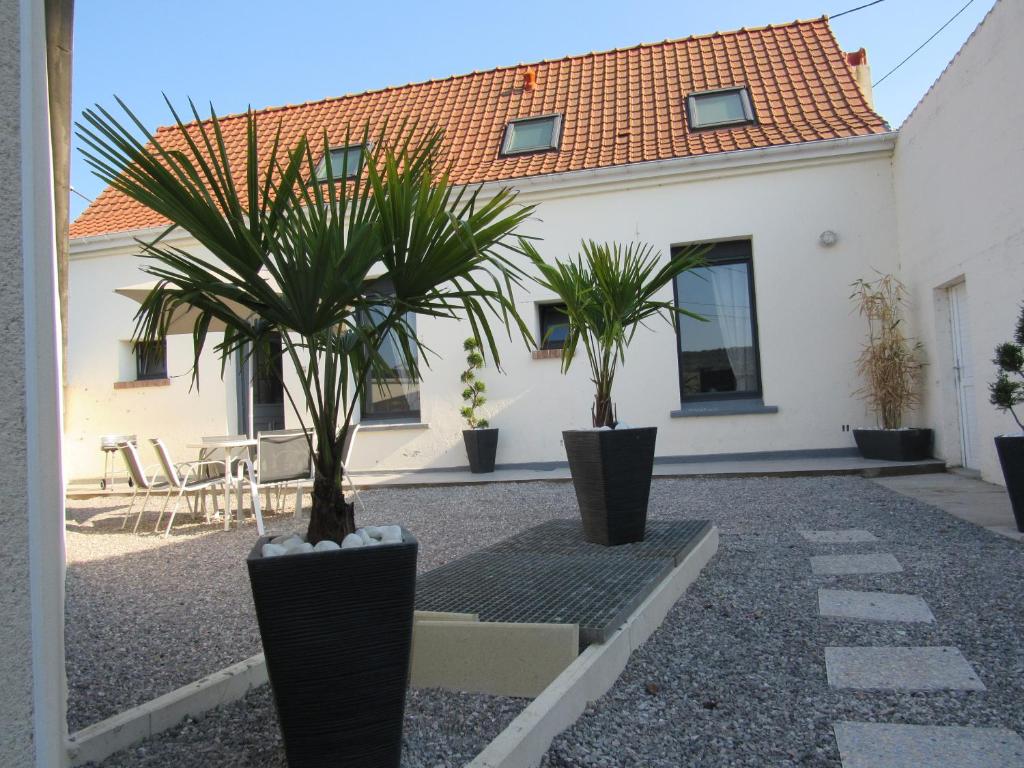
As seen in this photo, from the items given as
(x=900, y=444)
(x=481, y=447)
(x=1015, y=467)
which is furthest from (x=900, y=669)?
(x=481, y=447)

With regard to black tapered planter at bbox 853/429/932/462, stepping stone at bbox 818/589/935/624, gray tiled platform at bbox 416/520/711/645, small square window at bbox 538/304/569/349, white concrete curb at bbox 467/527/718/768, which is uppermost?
small square window at bbox 538/304/569/349

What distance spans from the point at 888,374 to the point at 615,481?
4865 mm

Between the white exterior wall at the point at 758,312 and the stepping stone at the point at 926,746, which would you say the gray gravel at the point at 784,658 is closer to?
the stepping stone at the point at 926,746

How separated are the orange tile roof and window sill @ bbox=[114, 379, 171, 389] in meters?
2.13

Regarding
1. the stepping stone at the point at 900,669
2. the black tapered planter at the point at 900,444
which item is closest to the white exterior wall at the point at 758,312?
the black tapered planter at the point at 900,444

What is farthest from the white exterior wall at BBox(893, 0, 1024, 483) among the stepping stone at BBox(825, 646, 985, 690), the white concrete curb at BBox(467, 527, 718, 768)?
the white concrete curb at BBox(467, 527, 718, 768)

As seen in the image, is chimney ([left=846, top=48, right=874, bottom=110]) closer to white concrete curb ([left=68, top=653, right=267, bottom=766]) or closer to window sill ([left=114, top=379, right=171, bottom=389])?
window sill ([left=114, top=379, right=171, bottom=389])

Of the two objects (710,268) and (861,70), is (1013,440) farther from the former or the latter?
(861,70)

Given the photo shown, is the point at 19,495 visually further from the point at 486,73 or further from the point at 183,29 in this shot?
the point at 486,73

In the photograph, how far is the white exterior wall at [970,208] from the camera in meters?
5.34

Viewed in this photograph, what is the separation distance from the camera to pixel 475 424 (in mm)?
8789

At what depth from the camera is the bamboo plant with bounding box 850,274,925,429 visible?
7504 millimetres

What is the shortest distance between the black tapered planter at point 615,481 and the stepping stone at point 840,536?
1114 millimetres

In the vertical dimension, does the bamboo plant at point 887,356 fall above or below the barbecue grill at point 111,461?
above
